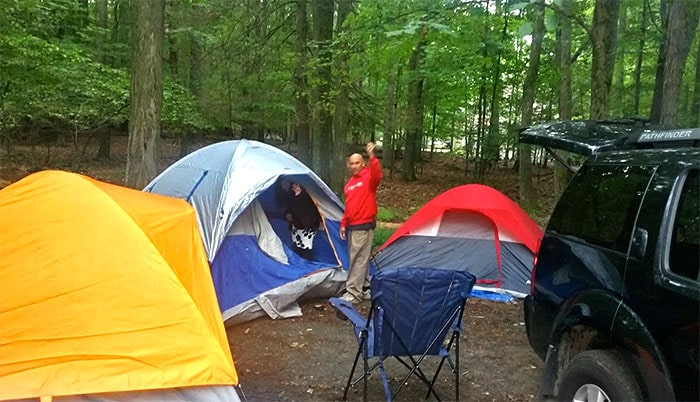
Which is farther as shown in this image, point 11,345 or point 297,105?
point 297,105

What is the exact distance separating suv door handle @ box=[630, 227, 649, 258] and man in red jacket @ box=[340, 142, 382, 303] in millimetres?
3744

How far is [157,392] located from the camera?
283 cm

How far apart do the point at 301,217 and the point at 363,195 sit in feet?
3.25

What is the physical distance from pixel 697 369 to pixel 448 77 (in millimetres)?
14308

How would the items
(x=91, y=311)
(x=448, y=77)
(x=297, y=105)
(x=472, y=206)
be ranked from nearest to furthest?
(x=91, y=311) < (x=472, y=206) < (x=297, y=105) < (x=448, y=77)

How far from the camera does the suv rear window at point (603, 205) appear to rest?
2877mm

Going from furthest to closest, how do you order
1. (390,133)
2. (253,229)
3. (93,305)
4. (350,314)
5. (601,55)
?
1. (390,133)
2. (601,55)
3. (253,229)
4. (350,314)
5. (93,305)

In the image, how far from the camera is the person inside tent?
684 cm

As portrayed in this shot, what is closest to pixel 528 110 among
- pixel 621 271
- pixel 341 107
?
pixel 341 107

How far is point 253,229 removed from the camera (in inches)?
247

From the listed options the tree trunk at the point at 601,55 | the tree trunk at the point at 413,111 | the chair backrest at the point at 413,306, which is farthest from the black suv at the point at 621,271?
the tree trunk at the point at 413,111

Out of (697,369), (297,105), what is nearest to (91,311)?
(697,369)

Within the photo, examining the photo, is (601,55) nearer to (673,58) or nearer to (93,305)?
(673,58)

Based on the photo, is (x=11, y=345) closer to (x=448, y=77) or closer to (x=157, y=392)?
(x=157, y=392)
